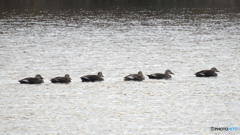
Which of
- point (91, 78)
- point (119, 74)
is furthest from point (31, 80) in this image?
point (119, 74)

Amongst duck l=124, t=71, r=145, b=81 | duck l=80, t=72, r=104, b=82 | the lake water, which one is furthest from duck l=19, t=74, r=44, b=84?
duck l=124, t=71, r=145, b=81

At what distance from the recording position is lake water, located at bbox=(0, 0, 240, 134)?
109 ft

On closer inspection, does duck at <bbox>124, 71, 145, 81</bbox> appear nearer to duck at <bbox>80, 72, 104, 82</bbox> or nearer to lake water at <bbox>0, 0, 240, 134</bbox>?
lake water at <bbox>0, 0, 240, 134</bbox>

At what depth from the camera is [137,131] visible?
30.9 metres

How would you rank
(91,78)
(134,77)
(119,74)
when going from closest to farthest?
1. (91,78)
2. (134,77)
3. (119,74)

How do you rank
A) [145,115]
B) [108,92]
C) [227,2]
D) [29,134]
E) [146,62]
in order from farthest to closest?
[227,2], [146,62], [108,92], [145,115], [29,134]

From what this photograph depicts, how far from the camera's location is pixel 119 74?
50062 mm

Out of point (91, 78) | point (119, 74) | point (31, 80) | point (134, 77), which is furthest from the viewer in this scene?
point (119, 74)

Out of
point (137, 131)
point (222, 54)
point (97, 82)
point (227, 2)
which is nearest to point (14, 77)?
point (97, 82)

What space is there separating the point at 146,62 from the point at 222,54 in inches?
393

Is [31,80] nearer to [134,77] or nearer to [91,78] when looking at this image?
[91,78]

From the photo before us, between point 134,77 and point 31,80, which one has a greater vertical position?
point 31,80

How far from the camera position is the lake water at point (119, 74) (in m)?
33.1

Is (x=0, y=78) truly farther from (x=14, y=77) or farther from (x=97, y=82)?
(x=97, y=82)
